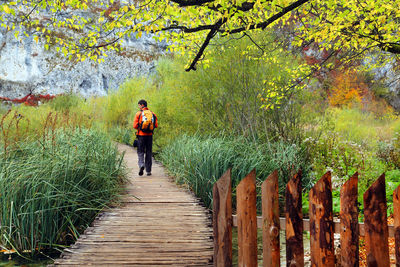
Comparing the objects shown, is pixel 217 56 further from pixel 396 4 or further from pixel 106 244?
pixel 106 244

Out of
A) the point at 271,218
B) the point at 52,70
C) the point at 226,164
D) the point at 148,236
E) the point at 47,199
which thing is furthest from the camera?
the point at 52,70

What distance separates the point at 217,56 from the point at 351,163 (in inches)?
172

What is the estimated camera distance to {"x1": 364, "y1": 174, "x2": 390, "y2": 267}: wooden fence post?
7.50 ft

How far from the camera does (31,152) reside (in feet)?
19.7

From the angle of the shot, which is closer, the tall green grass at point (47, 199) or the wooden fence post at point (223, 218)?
the wooden fence post at point (223, 218)

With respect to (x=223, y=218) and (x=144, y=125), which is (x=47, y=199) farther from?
(x=144, y=125)

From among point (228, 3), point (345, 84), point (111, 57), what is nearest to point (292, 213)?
point (228, 3)

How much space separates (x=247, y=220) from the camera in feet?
9.00

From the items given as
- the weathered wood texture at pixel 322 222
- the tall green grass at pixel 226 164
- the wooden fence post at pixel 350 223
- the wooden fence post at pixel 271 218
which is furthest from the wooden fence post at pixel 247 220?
the tall green grass at pixel 226 164

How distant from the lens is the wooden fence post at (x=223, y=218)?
2791 mm

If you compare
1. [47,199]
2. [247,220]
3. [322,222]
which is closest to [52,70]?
[47,199]

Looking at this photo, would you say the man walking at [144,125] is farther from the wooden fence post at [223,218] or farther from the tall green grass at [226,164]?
the wooden fence post at [223,218]

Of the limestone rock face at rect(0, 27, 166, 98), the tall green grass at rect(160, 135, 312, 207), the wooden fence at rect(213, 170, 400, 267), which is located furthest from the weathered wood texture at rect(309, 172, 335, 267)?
the limestone rock face at rect(0, 27, 166, 98)

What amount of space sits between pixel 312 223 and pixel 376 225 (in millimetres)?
420
